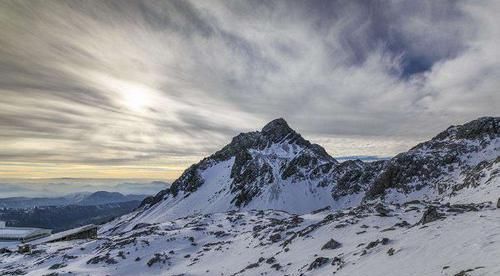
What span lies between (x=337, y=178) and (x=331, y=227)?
11500cm

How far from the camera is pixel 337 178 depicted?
156 metres

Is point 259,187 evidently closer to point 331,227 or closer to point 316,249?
point 331,227

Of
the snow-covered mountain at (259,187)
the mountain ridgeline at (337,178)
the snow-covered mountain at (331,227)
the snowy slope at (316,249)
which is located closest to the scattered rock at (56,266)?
the snowy slope at (316,249)

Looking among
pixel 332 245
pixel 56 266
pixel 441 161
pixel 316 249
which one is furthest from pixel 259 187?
pixel 332 245

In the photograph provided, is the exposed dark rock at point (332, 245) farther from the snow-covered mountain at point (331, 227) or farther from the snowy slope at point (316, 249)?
the snowy slope at point (316, 249)

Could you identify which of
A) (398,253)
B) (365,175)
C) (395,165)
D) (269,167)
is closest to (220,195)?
(269,167)

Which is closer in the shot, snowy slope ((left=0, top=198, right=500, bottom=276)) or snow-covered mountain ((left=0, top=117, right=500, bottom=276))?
snowy slope ((left=0, top=198, right=500, bottom=276))

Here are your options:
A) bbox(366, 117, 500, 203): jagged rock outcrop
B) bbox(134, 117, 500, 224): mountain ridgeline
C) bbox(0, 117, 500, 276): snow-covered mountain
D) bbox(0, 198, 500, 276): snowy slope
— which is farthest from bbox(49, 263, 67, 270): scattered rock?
bbox(366, 117, 500, 203): jagged rock outcrop

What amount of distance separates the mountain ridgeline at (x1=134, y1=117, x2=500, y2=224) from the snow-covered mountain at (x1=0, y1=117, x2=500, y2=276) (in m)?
0.50

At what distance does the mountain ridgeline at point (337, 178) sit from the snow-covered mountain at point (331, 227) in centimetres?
50

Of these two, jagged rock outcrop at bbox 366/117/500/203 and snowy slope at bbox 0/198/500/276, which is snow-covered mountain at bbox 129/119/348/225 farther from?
snowy slope at bbox 0/198/500/276

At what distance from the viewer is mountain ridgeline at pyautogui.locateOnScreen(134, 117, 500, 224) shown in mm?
100688

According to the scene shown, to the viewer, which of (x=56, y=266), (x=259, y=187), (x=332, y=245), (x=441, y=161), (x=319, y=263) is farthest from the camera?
(x=259, y=187)

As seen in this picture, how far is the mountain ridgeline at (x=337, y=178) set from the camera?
100688 millimetres
